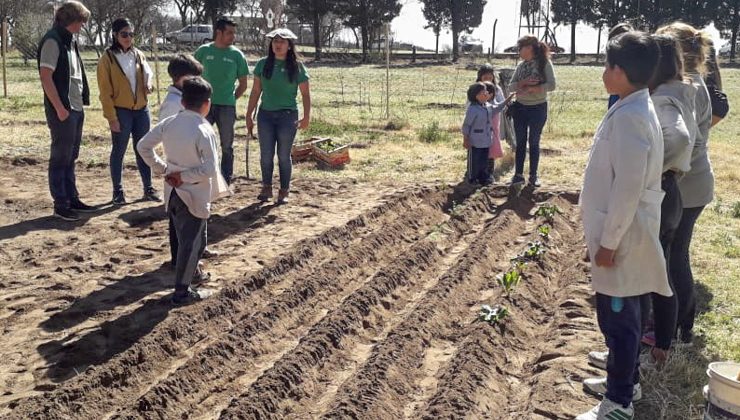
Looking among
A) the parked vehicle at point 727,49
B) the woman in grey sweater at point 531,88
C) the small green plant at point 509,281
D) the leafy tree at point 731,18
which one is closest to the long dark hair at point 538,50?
the woman in grey sweater at point 531,88

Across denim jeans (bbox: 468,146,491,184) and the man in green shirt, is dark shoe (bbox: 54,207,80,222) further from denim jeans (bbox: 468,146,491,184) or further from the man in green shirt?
denim jeans (bbox: 468,146,491,184)

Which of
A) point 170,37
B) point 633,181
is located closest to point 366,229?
point 633,181

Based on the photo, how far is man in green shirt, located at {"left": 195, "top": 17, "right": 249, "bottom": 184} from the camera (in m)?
7.34

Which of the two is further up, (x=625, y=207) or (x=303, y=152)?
(x=625, y=207)

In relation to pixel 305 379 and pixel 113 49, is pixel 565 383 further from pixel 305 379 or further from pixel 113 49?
pixel 113 49

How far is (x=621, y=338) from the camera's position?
326 cm

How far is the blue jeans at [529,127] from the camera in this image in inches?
313

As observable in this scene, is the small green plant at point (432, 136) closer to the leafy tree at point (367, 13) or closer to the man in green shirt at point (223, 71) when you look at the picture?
the man in green shirt at point (223, 71)

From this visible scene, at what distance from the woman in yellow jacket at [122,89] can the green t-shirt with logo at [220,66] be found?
0.58 meters

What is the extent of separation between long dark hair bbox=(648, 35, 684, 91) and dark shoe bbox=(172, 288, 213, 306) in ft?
10.00

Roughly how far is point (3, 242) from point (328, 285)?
112 inches

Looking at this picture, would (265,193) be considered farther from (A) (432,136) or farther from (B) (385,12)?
(B) (385,12)

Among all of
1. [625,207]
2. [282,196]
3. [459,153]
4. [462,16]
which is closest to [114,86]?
[282,196]

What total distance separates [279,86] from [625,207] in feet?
15.2
